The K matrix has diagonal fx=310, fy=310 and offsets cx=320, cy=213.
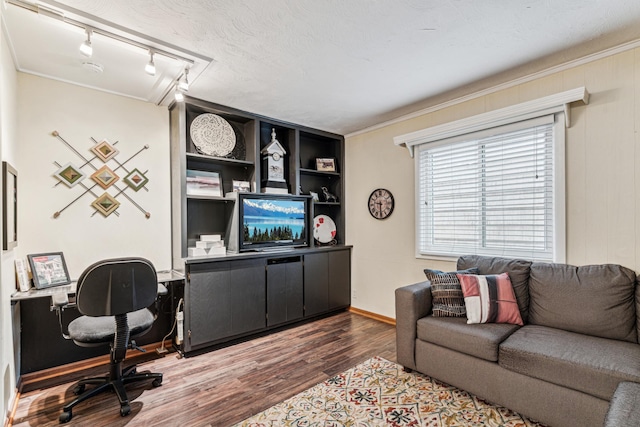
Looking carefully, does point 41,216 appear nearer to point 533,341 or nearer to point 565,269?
point 533,341

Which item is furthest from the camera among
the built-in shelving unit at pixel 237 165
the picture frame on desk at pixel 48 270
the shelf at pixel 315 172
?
the shelf at pixel 315 172

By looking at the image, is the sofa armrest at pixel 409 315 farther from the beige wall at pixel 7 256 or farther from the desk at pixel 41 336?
the beige wall at pixel 7 256

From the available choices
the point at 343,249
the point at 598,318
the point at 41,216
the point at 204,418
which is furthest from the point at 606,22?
the point at 41,216

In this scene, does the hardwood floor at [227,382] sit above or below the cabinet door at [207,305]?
below

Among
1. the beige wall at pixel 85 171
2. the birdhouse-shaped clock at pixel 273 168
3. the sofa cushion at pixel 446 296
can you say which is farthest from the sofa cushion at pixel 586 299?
the beige wall at pixel 85 171

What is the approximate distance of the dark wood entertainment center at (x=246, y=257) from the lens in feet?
9.87

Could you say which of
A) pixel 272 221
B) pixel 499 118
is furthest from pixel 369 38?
pixel 272 221

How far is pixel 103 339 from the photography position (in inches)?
81.2

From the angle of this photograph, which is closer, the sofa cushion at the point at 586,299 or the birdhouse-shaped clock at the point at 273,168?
the sofa cushion at the point at 586,299

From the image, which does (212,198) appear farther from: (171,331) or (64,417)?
(64,417)

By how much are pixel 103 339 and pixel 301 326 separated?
2.14 metres

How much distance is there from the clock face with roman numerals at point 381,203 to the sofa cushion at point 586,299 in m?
1.75

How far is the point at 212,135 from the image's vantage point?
3346 mm

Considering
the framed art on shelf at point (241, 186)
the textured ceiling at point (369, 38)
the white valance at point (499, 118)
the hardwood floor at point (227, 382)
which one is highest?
the textured ceiling at point (369, 38)
